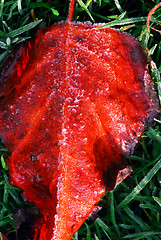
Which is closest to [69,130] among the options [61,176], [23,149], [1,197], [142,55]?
[61,176]

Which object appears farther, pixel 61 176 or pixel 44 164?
pixel 44 164

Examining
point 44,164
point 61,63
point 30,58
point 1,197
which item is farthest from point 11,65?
point 1,197

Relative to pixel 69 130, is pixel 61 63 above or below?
above

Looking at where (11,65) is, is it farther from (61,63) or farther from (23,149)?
(23,149)

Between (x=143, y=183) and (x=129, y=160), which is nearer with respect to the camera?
(x=143, y=183)

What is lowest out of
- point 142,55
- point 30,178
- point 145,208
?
point 145,208

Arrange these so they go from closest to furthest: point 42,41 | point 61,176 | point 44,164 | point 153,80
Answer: point 61,176, point 44,164, point 42,41, point 153,80

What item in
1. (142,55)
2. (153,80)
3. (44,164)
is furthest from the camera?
(153,80)

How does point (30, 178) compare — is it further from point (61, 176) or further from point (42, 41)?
point (42, 41)
